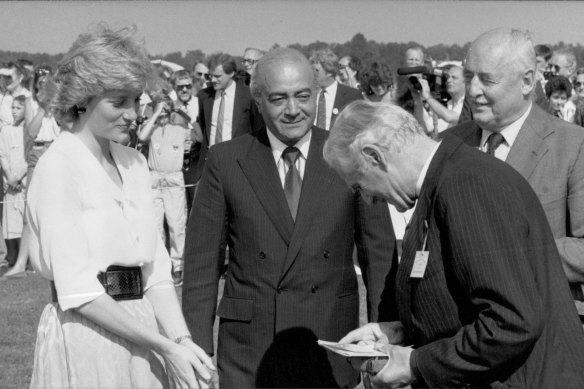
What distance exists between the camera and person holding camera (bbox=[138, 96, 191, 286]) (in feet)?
32.9

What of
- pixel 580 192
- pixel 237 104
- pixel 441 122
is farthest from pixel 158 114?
pixel 580 192

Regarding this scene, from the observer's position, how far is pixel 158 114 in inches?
402

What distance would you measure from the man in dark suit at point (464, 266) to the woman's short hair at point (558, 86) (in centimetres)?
788

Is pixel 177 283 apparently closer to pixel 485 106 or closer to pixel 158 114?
pixel 158 114

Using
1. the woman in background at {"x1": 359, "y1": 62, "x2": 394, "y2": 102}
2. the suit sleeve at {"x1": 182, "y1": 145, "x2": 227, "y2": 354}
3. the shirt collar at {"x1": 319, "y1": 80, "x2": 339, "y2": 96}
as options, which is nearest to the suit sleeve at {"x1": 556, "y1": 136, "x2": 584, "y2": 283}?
the suit sleeve at {"x1": 182, "y1": 145, "x2": 227, "y2": 354}

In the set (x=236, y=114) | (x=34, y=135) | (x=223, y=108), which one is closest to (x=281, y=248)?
(x=236, y=114)

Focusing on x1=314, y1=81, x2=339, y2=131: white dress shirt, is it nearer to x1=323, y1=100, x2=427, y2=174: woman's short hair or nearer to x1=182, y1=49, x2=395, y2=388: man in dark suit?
x1=182, y1=49, x2=395, y2=388: man in dark suit

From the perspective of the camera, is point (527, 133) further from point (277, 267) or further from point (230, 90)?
point (230, 90)

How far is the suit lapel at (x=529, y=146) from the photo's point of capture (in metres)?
3.79

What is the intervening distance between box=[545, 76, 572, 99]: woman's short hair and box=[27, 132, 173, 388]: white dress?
7.88m

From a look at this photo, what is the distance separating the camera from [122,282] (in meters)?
3.15

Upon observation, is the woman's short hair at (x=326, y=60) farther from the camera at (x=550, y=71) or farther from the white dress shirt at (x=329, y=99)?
the camera at (x=550, y=71)

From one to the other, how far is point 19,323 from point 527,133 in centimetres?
563

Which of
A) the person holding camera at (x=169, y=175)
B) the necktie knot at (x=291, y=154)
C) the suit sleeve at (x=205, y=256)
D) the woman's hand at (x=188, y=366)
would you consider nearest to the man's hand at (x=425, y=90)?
the person holding camera at (x=169, y=175)
